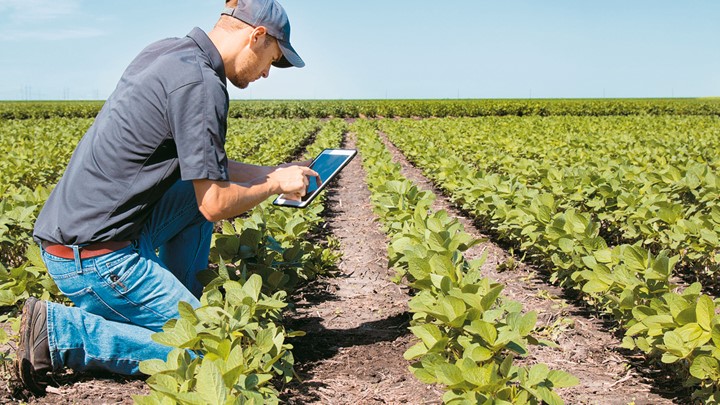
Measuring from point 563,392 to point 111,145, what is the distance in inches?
91.0

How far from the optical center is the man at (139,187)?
2.39 m

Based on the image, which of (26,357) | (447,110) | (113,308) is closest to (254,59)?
(113,308)

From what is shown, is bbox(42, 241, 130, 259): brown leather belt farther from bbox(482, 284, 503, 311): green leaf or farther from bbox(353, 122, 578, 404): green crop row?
bbox(482, 284, 503, 311): green leaf

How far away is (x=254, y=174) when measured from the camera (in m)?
3.07

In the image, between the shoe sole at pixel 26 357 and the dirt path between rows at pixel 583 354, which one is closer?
the shoe sole at pixel 26 357

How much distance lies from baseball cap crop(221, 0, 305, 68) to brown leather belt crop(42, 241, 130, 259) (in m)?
1.10

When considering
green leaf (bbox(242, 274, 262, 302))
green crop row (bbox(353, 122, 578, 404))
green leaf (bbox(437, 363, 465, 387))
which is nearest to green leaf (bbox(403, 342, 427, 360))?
green crop row (bbox(353, 122, 578, 404))

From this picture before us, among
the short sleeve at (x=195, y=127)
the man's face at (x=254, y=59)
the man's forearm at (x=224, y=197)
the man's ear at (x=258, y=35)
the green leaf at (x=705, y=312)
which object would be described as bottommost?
the green leaf at (x=705, y=312)

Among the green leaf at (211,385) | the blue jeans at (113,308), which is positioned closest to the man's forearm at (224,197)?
the blue jeans at (113,308)

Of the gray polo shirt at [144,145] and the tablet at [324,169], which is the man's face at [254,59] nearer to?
the gray polo shirt at [144,145]

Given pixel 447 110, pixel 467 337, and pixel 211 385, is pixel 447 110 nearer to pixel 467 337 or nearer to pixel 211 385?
pixel 467 337

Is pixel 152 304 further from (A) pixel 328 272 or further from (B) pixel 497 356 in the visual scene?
(A) pixel 328 272

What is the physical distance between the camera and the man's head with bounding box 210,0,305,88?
2511mm

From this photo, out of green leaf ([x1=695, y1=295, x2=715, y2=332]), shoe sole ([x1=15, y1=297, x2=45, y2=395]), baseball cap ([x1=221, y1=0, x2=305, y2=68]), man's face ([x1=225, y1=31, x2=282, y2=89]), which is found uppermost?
baseball cap ([x1=221, y1=0, x2=305, y2=68])
